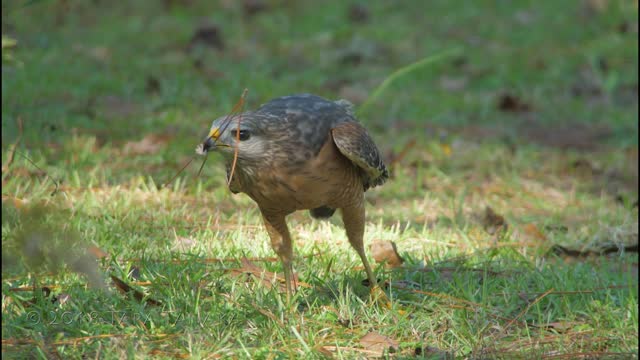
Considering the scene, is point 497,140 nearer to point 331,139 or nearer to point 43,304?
point 331,139

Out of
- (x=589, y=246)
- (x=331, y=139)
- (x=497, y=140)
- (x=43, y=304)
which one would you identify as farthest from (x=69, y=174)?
(x=497, y=140)

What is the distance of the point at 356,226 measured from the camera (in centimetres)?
448

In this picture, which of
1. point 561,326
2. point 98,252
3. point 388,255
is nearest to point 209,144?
point 98,252

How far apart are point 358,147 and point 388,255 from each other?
1.22 meters

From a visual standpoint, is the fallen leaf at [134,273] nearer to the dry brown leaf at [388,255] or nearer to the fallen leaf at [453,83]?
the dry brown leaf at [388,255]

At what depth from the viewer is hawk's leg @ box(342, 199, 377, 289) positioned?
14.4ft

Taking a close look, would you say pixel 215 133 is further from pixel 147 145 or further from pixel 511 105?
pixel 511 105

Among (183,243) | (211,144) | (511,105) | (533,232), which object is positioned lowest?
(511,105)

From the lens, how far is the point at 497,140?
8.45 meters

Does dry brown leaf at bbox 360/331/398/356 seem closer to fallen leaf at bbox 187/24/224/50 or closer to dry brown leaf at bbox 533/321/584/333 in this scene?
dry brown leaf at bbox 533/321/584/333

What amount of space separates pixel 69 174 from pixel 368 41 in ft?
20.2

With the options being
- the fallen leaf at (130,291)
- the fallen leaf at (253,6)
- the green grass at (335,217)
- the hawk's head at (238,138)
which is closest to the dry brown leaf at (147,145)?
the green grass at (335,217)

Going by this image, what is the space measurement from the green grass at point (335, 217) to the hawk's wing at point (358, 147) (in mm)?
641

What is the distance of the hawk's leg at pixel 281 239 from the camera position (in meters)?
4.25
